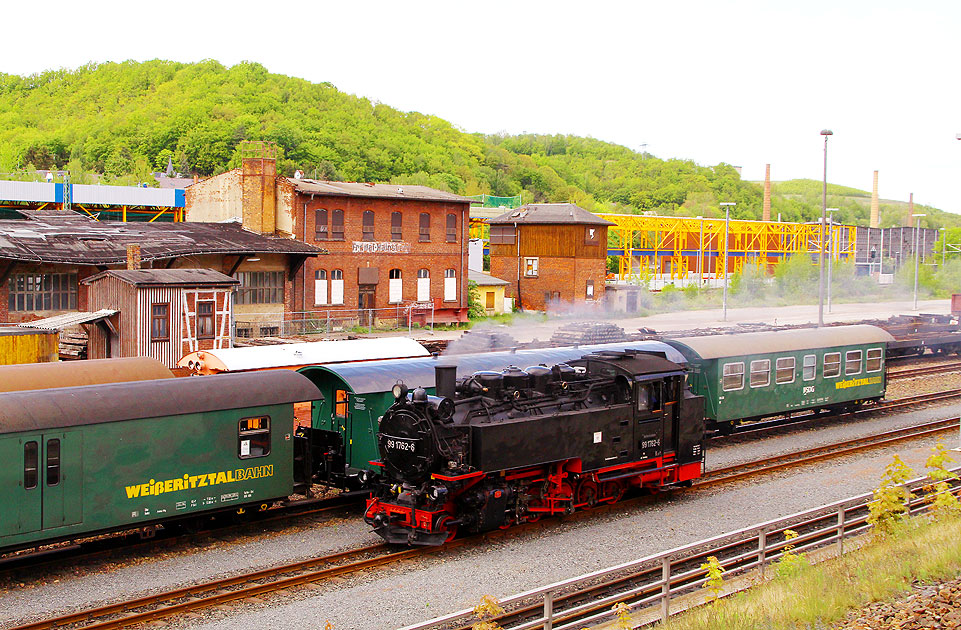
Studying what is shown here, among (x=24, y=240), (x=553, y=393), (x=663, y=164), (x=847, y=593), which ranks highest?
(x=663, y=164)

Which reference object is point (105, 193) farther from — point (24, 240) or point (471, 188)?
point (471, 188)

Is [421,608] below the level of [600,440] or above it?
below

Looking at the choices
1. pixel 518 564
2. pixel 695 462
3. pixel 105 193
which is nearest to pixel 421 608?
pixel 518 564

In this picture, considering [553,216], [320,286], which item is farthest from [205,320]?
[553,216]

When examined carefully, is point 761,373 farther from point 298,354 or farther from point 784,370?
point 298,354

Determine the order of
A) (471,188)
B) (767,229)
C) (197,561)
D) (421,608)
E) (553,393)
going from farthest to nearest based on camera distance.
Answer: (471,188) → (767,229) → (553,393) → (197,561) → (421,608)

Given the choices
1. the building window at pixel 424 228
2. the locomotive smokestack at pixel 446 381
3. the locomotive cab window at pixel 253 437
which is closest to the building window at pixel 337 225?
the building window at pixel 424 228

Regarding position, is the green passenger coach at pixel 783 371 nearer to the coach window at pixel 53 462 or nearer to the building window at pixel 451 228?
the coach window at pixel 53 462

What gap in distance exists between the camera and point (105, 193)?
52.9m

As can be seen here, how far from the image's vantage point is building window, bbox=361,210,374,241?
147ft

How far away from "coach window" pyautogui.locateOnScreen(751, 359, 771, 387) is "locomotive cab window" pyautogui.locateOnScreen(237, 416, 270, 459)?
13608 mm

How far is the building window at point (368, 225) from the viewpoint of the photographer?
4472 cm

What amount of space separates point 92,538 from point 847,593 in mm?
11130

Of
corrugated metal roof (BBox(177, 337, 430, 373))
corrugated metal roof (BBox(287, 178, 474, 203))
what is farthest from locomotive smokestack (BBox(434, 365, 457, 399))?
corrugated metal roof (BBox(287, 178, 474, 203))
